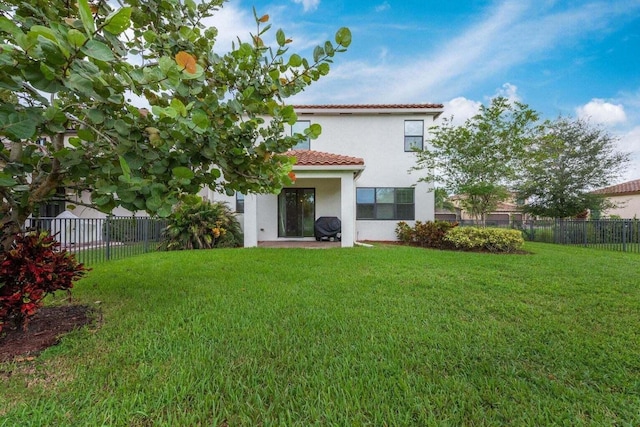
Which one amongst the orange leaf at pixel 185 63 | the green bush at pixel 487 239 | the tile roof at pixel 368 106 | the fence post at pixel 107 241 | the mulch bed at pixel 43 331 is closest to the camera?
the orange leaf at pixel 185 63

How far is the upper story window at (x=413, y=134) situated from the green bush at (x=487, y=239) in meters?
4.66

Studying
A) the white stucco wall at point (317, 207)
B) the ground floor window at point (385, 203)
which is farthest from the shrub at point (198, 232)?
the ground floor window at point (385, 203)

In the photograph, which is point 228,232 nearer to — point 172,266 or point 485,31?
point 172,266

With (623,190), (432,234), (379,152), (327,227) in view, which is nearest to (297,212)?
(327,227)

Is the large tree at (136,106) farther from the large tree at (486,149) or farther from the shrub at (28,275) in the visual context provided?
the large tree at (486,149)

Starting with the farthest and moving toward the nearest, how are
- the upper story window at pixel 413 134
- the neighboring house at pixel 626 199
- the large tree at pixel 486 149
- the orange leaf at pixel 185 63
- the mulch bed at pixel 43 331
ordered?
the neighboring house at pixel 626 199, the upper story window at pixel 413 134, the large tree at pixel 486 149, the mulch bed at pixel 43 331, the orange leaf at pixel 185 63

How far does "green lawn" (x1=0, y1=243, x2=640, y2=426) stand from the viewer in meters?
1.94

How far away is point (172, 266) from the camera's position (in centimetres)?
687

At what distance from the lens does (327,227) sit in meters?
12.4

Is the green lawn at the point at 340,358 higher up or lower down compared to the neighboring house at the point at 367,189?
lower down

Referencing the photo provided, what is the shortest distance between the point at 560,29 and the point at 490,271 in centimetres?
872

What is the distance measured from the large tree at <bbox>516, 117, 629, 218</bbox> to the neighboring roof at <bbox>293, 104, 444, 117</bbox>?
7672 mm

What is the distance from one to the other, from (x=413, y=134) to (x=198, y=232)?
10110mm

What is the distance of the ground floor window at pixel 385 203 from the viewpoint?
13023 millimetres
